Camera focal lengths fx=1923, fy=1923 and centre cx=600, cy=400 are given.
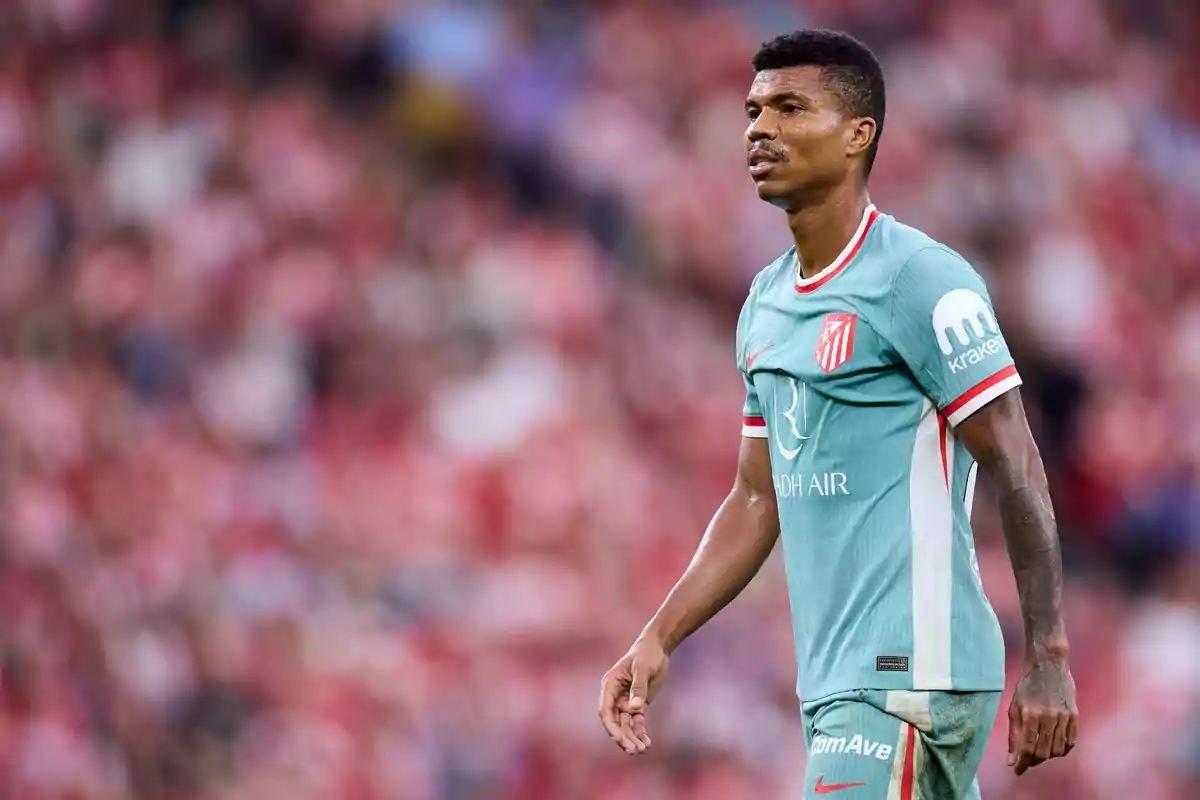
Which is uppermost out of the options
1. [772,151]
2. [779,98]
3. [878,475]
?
[779,98]

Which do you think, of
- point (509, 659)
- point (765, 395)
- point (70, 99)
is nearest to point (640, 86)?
point (70, 99)

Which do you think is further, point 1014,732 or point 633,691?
point 633,691

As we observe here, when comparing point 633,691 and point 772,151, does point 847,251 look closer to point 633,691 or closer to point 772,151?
point 772,151

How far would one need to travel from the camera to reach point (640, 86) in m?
12.1

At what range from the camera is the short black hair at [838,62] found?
13.5 ft

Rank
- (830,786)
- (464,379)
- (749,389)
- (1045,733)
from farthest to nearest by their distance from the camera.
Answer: (464,379)
(749,389)
(830,786)
(1045,733)

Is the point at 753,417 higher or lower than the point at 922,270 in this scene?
lower

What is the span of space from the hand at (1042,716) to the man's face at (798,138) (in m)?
1.15

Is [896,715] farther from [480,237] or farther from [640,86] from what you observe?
[640,86]

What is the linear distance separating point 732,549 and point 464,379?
5885 mm

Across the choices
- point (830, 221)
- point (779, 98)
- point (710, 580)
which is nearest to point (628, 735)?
point (710, 580)

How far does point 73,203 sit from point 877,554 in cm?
729

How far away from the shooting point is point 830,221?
164 inches

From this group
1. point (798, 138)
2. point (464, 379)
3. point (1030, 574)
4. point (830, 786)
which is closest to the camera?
point (1030, 574)
